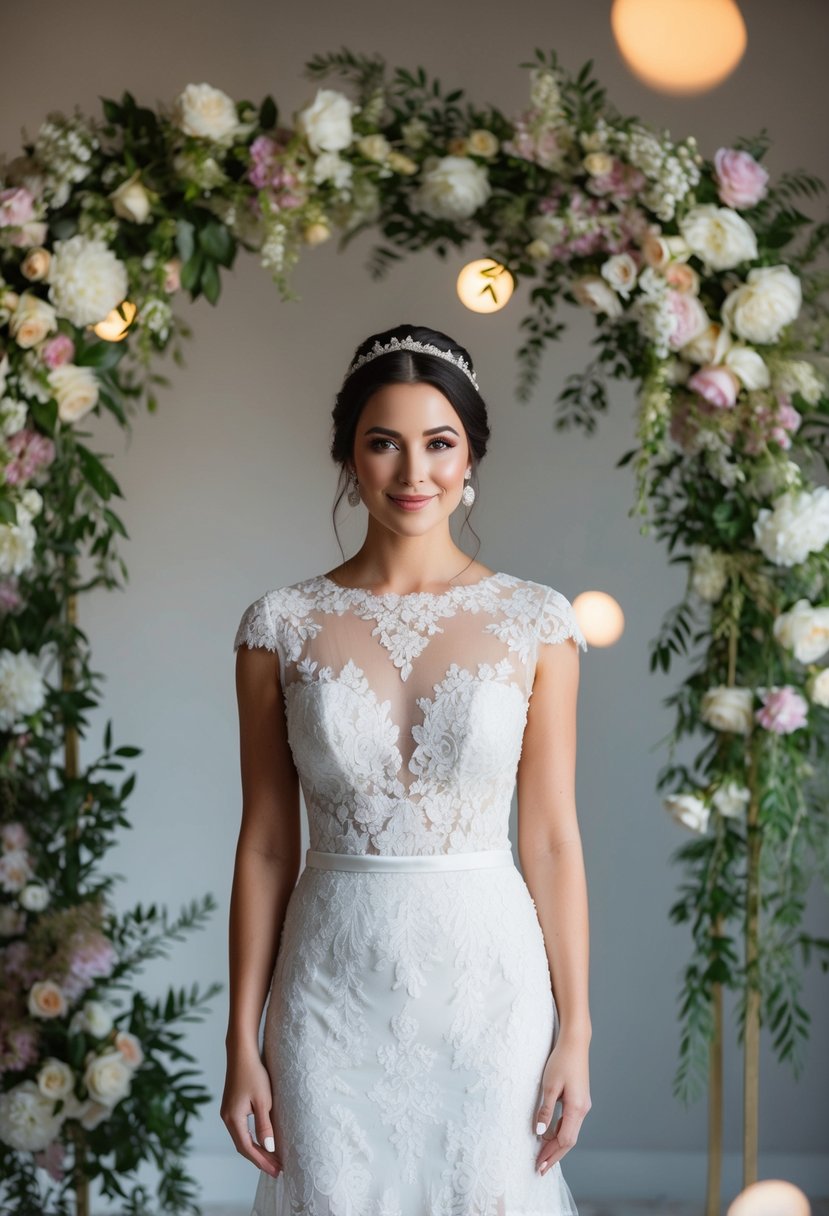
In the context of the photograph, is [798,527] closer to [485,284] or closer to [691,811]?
[691,811]

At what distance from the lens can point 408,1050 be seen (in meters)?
2.13

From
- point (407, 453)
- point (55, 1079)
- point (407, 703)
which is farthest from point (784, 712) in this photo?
point (55, 1079)

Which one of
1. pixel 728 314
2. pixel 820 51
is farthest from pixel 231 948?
pixel 820 51

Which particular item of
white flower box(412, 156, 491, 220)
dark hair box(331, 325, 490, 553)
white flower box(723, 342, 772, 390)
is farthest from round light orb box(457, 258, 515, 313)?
dark hair box(331, 325, 490, 553)

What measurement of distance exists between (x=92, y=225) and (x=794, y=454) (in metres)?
1.63

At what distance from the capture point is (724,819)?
2957 mm

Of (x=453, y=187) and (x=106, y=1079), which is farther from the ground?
(x=453, y=187)

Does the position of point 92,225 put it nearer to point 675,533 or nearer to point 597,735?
point 675,533

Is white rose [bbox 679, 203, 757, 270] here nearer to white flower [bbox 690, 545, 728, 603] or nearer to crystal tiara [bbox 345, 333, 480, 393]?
white flower [bbox 690, 545, 728, 603]

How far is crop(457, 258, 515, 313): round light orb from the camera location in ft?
10.1

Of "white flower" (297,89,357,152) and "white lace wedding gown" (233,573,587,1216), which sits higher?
"white flower" (297,89,357,152)

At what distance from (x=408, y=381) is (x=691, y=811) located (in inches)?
46.9

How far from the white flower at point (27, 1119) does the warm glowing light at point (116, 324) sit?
1.74 metres

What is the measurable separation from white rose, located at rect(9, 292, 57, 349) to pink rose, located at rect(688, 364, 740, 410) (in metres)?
1.38
